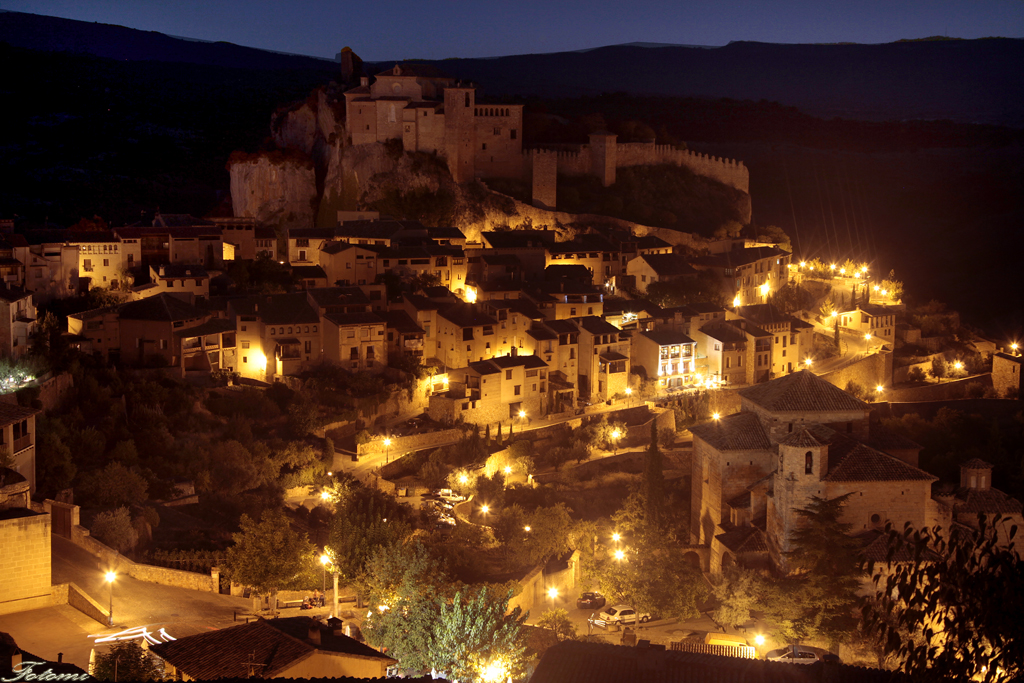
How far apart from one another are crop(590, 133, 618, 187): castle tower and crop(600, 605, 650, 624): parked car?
25.6m

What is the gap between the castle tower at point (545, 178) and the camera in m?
40.3

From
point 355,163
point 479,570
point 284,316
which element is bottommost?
point 479,570

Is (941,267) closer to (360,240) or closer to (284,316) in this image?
(360,240)

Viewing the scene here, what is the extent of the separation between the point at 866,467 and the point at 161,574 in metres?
13.2

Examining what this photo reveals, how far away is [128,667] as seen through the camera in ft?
43.6

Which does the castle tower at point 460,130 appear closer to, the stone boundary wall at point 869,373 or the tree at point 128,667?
the stone boundary wall at point 869,373

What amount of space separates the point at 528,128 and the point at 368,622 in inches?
1186

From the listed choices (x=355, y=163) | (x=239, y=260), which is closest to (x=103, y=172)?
(x=355, y=163)

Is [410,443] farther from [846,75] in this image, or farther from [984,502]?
[846,75]

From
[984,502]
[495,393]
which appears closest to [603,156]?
[495,393]

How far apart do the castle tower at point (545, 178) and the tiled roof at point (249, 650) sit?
1082 inches

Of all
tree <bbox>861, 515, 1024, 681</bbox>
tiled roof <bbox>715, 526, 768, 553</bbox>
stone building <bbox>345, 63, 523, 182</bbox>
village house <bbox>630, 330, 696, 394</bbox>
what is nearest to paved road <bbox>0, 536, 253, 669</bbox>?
tiled roof <bbox>715, 526, 768, 553</bbox>

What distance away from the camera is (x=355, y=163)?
126 feet

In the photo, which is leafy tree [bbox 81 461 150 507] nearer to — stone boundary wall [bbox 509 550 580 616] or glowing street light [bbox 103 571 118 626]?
glowing street light [bbox 103 571 118 626]
